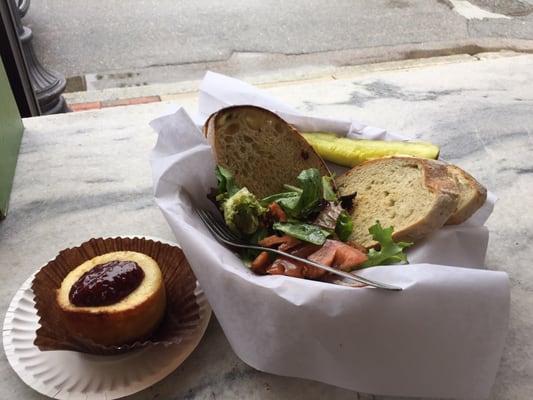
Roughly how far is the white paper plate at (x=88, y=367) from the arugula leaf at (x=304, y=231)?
0.58 feet

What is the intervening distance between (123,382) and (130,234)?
1.17 ft

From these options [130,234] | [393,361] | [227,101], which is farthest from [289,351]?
[227,101]

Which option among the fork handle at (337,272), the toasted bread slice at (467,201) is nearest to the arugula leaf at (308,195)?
the fork handle at (337,272)

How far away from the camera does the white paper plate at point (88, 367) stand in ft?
2.42

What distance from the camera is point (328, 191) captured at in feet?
3.08

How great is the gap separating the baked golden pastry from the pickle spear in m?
0.43

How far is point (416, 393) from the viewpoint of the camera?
2.38ft

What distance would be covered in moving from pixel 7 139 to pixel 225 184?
590 mm

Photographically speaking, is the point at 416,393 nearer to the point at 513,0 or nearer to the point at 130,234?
the point at 130,234

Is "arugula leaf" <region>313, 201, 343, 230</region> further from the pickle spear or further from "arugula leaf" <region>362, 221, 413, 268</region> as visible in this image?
the pickle spear

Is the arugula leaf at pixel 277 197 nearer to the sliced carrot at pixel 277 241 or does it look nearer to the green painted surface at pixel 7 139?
the sliced carrot at pixel 277 241

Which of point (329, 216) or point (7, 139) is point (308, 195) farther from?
point (7, 139)

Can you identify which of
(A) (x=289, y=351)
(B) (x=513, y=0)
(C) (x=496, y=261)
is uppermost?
(A) (x=289, y=351)

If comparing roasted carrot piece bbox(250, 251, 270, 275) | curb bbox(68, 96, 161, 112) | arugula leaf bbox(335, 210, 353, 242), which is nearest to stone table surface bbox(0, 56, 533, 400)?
roasted carrot piece bbox(250, 251, 270, 275)
